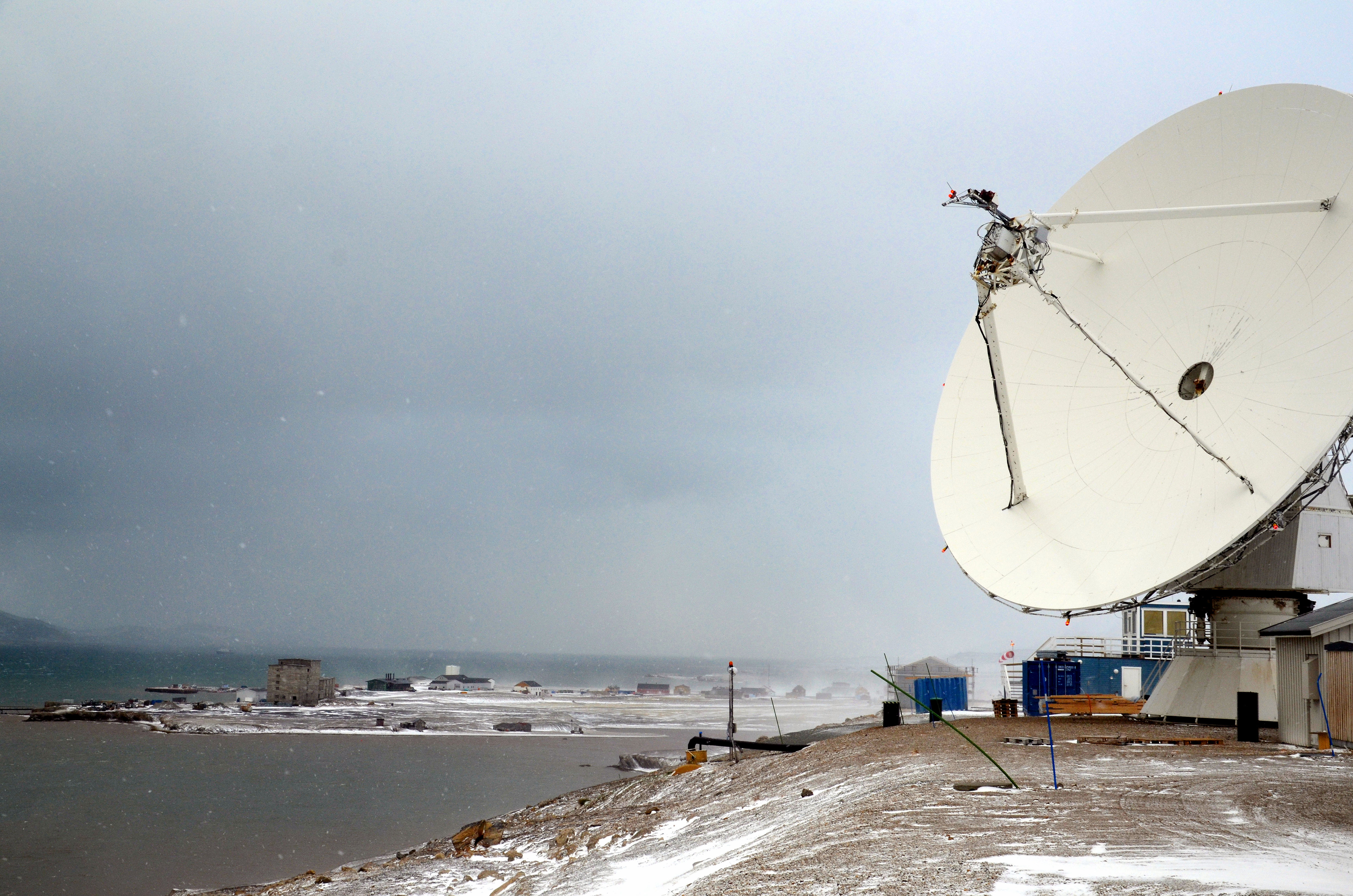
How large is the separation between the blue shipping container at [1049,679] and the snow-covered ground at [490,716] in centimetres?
1545

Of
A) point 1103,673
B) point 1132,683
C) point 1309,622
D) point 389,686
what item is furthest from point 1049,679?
point 389,686

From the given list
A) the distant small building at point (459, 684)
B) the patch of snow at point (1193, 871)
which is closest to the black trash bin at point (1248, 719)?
the patch of snow at point (1193, 871)

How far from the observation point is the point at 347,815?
29.7 metres

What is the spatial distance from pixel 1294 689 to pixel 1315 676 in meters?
0.72

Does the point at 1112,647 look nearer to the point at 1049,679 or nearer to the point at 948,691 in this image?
the point at 948,691

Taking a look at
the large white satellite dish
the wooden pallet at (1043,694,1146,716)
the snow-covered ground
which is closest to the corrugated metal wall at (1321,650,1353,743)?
the large white satellite dish

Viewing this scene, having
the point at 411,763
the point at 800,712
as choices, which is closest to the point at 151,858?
the point at 411,763

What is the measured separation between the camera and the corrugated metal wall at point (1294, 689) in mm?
17672

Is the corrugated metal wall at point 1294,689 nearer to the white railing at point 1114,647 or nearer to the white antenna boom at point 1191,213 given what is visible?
the white antenna boom at point 1191,213

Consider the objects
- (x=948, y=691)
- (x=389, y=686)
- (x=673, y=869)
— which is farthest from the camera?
(x=389, y=686)

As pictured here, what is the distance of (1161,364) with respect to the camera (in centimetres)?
2016

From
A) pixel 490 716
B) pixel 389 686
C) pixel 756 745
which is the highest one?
pixel 756 745

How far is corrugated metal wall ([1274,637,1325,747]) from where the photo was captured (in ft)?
58.0

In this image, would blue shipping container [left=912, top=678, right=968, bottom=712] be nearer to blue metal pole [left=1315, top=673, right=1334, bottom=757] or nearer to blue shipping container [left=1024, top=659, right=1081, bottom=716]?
blue shipping container [left=1024, top=659, right=1081, bottom=716]
